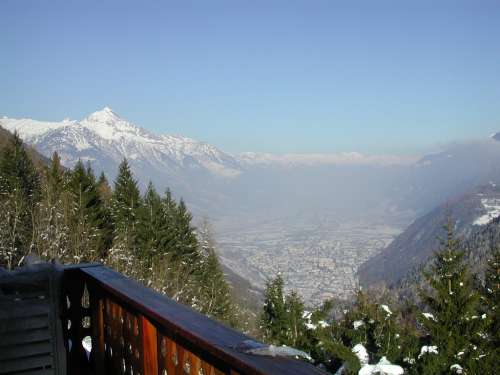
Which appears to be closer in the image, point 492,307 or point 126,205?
point 492,307

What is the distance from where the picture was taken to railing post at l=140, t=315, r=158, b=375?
200cm

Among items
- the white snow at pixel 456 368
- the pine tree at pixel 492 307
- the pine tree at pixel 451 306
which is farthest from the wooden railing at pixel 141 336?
the pine tree at pixel 492 307

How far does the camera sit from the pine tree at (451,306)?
10781 millimetres

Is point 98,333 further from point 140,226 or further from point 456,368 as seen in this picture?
point 140,226

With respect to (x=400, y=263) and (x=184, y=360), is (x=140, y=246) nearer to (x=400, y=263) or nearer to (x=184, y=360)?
(x=184, y=360)

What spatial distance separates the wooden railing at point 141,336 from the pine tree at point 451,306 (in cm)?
938

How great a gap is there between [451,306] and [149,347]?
10.8 m

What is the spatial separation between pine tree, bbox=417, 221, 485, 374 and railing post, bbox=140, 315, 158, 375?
32.0ft

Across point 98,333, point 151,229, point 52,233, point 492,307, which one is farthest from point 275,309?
point 98,333

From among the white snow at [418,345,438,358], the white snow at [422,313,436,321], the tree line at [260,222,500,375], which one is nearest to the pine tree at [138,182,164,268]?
the tree line at [260,222,500,375]

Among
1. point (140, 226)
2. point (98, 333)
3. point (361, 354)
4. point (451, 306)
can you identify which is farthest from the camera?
point (140, 226)

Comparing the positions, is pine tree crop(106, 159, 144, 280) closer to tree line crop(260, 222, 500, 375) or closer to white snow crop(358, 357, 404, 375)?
tree line crop(260, 222, 500, 375)

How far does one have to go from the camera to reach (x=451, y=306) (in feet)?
36.7

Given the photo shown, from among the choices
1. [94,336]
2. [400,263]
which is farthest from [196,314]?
[400,263]
